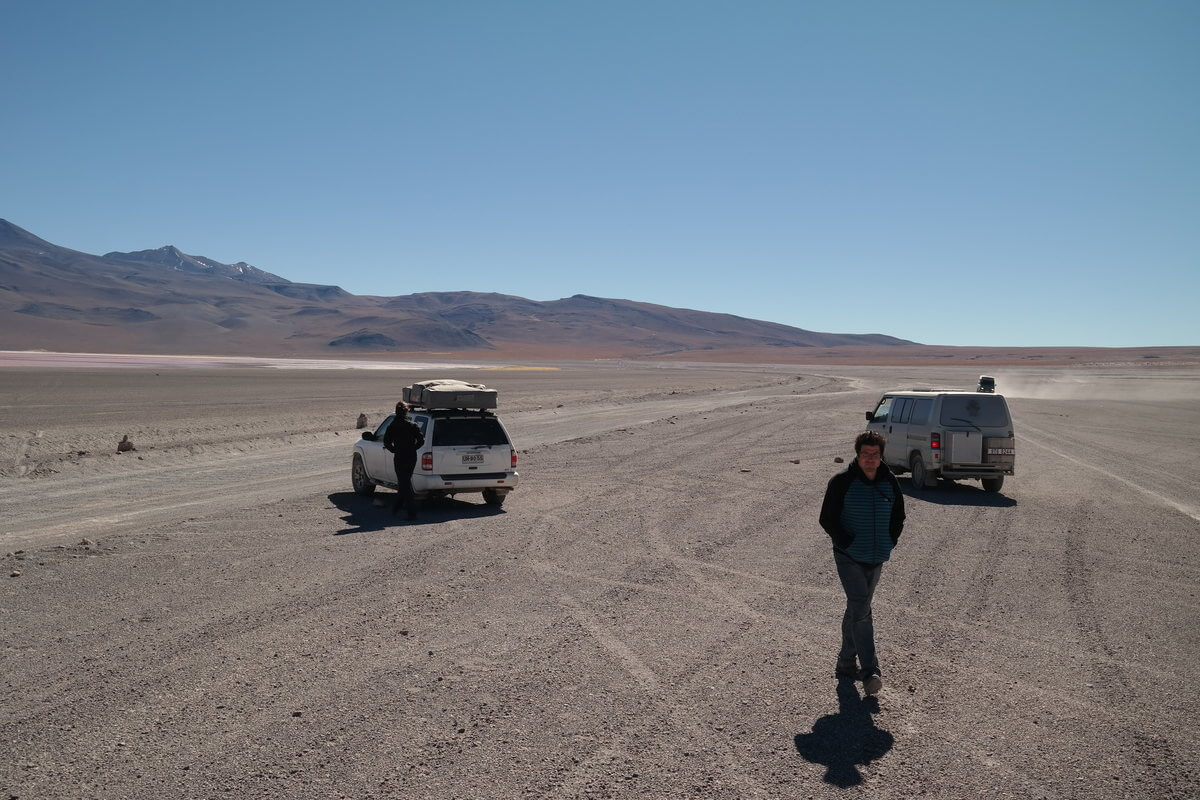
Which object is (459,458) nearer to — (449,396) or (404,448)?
(404,448)

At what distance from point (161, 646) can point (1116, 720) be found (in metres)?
7.99

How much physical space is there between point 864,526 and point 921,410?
14.2m

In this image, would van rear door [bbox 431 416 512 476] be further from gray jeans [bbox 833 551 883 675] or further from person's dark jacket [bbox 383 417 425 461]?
gray jeans [bbox 833 551 883 675]

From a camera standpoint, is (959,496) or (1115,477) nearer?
(959,496)

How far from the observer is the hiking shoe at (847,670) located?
7770 mm

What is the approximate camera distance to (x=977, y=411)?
19.7 meters

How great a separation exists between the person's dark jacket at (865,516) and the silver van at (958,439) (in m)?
12.8

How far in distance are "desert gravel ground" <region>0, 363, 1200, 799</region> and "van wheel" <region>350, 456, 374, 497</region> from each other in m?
0.30

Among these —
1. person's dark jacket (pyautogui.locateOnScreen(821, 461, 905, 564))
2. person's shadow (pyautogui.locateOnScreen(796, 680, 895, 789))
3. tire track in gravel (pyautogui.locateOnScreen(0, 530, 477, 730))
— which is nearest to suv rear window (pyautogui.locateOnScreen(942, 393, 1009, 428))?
tire track in gravel (pyautogui.locateOnScreen(0, 530, 477, 730))

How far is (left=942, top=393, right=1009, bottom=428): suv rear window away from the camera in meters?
19.6

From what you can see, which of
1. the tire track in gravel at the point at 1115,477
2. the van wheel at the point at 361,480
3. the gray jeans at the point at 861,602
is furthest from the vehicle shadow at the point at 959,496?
the gray jeans at the point at 861,602

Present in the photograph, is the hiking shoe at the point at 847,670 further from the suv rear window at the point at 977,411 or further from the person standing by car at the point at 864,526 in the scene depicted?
the suv rear window at the point at 977,411

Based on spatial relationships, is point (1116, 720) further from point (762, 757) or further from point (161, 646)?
point (161, 646)

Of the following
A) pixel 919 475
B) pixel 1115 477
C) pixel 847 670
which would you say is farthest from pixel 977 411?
pixel 847 670
